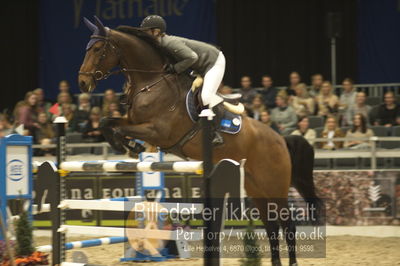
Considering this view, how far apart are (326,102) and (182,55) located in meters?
4.23

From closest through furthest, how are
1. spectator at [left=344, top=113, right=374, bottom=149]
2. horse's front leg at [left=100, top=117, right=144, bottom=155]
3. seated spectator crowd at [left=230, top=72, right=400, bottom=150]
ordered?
1. horse's front leg at [left=100, top=117, right=144, bottom=155]
2. spectator at [left=344, top=113, right=374, bottom=149]
3. seated spectator crowd at [left=230, top=72, right=400, bottom=150]

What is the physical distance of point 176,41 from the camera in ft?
18.7

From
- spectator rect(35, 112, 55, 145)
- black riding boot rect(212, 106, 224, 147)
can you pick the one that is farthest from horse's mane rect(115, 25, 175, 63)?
spectator rect(35, 112, 55, 145)

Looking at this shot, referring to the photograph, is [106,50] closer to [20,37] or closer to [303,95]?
[303,95]

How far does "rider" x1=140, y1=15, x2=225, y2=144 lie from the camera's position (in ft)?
18.6

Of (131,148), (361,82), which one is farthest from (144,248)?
(361,82)

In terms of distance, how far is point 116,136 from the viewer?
215 inches

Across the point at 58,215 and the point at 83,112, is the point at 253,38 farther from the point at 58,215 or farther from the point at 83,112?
the point at 58,215

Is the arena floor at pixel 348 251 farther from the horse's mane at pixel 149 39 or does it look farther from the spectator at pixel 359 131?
the horse's mane at pixel 149 39

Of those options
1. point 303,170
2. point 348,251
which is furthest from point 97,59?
point 348,251

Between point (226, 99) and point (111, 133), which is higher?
point (226, 99)

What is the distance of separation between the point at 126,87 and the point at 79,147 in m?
4.01

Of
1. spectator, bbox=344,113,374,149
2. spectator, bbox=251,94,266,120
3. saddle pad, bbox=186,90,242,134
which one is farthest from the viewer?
spectator, bbox=251,94,266,120

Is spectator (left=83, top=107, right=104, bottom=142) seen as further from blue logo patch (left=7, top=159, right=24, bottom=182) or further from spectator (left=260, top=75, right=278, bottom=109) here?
blue logo patch (left=7, top=159, right=24, bottom=182)
